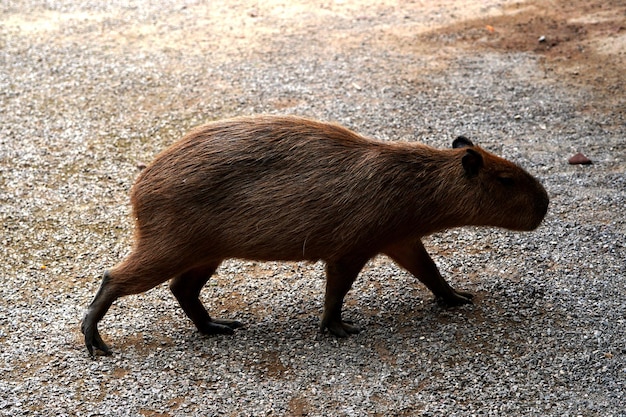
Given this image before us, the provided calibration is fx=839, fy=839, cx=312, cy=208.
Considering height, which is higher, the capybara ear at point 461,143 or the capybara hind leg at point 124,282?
the capybara ear at point 461,143

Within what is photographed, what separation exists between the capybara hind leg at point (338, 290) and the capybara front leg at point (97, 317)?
116cm

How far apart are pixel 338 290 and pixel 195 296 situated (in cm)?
81

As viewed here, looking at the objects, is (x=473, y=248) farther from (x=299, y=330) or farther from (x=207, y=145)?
(x=207, y=145)

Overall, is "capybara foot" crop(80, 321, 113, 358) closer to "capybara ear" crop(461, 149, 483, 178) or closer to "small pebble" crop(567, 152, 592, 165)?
"capybara ear" crop(461, 149, 483, 178)

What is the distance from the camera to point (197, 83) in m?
8.09

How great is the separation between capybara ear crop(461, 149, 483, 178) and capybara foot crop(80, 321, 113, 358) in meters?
2.18

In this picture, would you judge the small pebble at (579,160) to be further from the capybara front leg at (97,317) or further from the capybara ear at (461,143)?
the capybara front leg at (97,317)

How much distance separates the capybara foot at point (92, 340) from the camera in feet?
14.8

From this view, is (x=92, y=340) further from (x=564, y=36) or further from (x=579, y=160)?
(x=564, y=36)

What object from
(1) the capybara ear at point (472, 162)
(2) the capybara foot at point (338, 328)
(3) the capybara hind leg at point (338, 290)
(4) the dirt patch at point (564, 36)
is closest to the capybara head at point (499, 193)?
(1) the capybara ear at point (472, 162)

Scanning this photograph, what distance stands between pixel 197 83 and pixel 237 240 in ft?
13.1

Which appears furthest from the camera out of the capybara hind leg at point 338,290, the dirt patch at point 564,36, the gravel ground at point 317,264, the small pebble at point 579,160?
the dirt patch at point 564,36

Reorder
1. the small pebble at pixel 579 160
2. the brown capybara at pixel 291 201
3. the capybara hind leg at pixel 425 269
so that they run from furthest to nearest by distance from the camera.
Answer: the small pebble at pixel 579 160 → the capybara hind leg at pixel 425 269 → the brown capybara at pixel 291 201

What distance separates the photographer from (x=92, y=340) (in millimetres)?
4531
